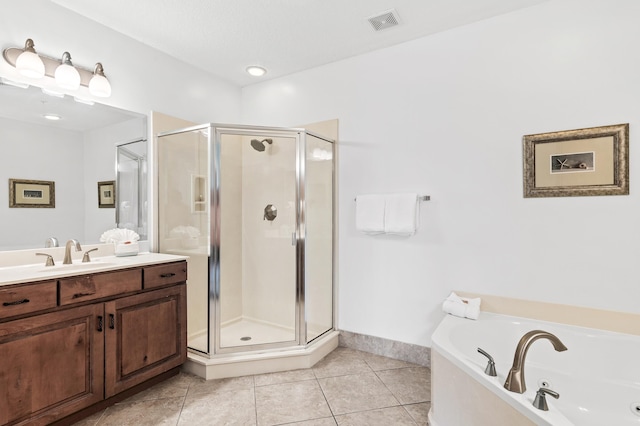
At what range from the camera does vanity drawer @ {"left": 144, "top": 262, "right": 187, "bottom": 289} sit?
6.83 feet

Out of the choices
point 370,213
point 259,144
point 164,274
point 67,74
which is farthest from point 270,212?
point 67,74

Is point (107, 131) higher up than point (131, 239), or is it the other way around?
point (107, 131)

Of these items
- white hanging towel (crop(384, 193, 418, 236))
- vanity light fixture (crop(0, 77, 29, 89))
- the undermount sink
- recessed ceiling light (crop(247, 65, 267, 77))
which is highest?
recessed ceiling light (crop(247, 65, 267, 77))

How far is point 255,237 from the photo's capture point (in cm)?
296

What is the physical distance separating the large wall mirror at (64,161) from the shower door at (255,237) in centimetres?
68

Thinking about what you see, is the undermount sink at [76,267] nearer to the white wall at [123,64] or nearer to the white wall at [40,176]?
the white wall at [40,176]

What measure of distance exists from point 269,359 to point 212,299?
629 mm

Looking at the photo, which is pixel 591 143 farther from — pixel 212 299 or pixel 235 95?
pixel 235 95

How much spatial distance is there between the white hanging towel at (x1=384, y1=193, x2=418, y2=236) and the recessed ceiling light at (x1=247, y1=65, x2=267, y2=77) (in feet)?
5.74

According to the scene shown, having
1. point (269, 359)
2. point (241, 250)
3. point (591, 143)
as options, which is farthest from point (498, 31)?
point (269, 359)

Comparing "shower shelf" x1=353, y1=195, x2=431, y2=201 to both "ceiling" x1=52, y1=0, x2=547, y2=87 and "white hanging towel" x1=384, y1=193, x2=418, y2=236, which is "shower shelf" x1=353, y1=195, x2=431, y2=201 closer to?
"white hanging towel" x1=384, y1=193, x2=418, y2=236

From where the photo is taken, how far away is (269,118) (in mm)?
3246

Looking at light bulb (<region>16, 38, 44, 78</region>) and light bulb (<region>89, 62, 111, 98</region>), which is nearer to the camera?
light bulb (<region>16, 38, 44, 78</region>)

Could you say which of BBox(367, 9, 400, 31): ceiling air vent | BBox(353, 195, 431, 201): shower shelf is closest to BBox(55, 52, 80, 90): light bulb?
BBox(367, 9, 400, 31): ceiling air vent
